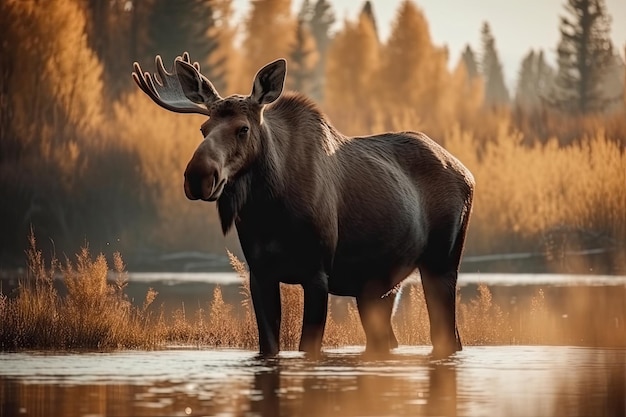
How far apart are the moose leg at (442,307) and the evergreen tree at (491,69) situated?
97300mm

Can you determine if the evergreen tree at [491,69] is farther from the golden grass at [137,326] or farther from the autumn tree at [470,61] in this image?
the golden grass at [137,326]

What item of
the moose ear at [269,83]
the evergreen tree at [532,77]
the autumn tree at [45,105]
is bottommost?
the moose ear at [269,83]

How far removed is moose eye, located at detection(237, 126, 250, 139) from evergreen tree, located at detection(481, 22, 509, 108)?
3912 inches

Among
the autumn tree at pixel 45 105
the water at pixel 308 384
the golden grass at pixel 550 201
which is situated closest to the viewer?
the water at pixel 308 384

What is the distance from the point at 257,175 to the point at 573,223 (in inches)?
891

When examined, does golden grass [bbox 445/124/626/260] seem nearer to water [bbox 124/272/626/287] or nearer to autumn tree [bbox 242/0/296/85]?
water [bbox 124/272/626/287]

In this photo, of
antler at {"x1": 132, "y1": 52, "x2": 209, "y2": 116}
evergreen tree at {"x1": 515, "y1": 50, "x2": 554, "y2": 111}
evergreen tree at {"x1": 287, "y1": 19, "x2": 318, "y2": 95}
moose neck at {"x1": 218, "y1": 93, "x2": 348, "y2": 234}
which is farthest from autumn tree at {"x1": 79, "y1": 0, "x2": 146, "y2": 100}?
evergreen tree at {"x1": 515, "y1": 50, "x2": 554, "y2": 111}

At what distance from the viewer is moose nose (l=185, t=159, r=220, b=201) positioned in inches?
440

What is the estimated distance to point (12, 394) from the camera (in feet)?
32.7

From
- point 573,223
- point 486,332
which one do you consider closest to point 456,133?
point 573,223

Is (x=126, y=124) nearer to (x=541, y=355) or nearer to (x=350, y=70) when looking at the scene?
(x=541, y=355)

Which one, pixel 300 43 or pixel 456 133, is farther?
pixel 300 43

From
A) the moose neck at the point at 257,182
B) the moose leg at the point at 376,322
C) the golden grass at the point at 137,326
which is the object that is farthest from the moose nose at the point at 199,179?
the golden grass at the point at 137,326

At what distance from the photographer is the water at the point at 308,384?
363 inches
